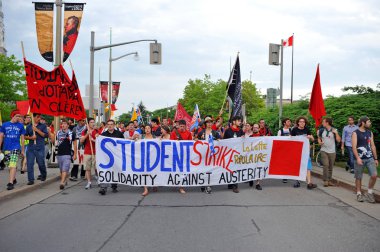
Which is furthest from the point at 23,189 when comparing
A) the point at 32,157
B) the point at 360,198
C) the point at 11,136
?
the point at 360,198

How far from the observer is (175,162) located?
31.0 ft

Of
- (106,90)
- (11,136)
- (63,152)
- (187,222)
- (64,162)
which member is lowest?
(187,222)

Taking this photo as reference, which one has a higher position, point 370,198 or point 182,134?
point 182,134

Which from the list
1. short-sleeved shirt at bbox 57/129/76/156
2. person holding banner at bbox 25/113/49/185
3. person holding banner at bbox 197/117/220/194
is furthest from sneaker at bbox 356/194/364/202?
person holding banner at bbox 25/113/49/185

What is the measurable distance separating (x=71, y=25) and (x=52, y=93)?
554 cm

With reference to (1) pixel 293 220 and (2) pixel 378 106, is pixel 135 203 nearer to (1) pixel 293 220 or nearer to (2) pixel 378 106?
(1) pixel 293 220

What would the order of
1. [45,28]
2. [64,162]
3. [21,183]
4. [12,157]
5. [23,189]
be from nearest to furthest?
1. [23,189]
2. [12,157]
3. [64,162]
4. [21,183]
5. [45,28]

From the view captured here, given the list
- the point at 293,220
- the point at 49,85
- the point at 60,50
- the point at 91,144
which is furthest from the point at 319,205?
the point at 60,50

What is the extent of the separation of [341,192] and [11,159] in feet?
25.4

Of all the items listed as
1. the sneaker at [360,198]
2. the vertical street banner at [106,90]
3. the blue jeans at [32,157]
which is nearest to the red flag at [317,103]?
the sneaker at [360,198]

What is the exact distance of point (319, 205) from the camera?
7.67 meters

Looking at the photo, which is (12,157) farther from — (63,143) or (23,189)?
(63,143)

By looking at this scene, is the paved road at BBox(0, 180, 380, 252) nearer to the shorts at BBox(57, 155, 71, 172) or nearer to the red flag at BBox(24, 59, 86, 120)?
the shorts at BBox(57, 155, 71, 172)

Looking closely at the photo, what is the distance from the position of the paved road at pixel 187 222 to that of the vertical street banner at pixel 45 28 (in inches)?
247
